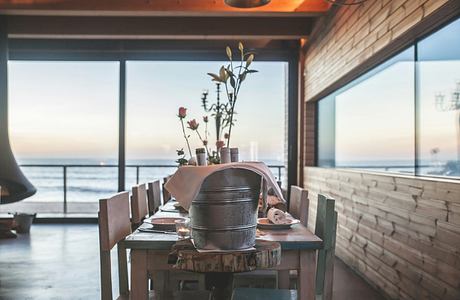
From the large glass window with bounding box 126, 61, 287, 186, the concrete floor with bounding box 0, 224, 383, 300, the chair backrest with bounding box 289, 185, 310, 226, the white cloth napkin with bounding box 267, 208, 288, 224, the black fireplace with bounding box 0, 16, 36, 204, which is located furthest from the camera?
the large glass window with bounding box 126, 61, 287, 186

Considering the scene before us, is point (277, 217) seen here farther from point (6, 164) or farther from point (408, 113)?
point (6, 164)

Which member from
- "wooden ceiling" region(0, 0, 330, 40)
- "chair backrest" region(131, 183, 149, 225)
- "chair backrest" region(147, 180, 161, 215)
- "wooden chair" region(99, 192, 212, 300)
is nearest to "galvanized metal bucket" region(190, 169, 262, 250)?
"wooden chair" region(99, 192, 212, 300)

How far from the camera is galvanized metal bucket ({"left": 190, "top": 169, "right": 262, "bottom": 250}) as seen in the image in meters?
1.51

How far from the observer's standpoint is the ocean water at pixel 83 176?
7.88 meters

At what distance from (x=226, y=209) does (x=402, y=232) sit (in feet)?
6.76

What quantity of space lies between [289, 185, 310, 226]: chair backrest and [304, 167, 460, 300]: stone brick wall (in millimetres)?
731

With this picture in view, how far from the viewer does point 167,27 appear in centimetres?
604

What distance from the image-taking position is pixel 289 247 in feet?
6.11

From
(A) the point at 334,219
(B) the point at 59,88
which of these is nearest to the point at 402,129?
(A) the point at 334,219

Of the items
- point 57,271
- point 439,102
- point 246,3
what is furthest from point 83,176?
point 439,102

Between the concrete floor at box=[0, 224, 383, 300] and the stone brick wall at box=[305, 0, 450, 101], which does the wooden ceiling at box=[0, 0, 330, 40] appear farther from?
the concrete floor at box=[0, 224, 383, 300]

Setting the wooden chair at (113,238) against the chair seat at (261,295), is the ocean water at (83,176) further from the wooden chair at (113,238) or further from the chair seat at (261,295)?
the chair seat at (261,295)

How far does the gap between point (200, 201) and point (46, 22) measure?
5.38m

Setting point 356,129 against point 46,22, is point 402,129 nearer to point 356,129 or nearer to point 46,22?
point 356,129
